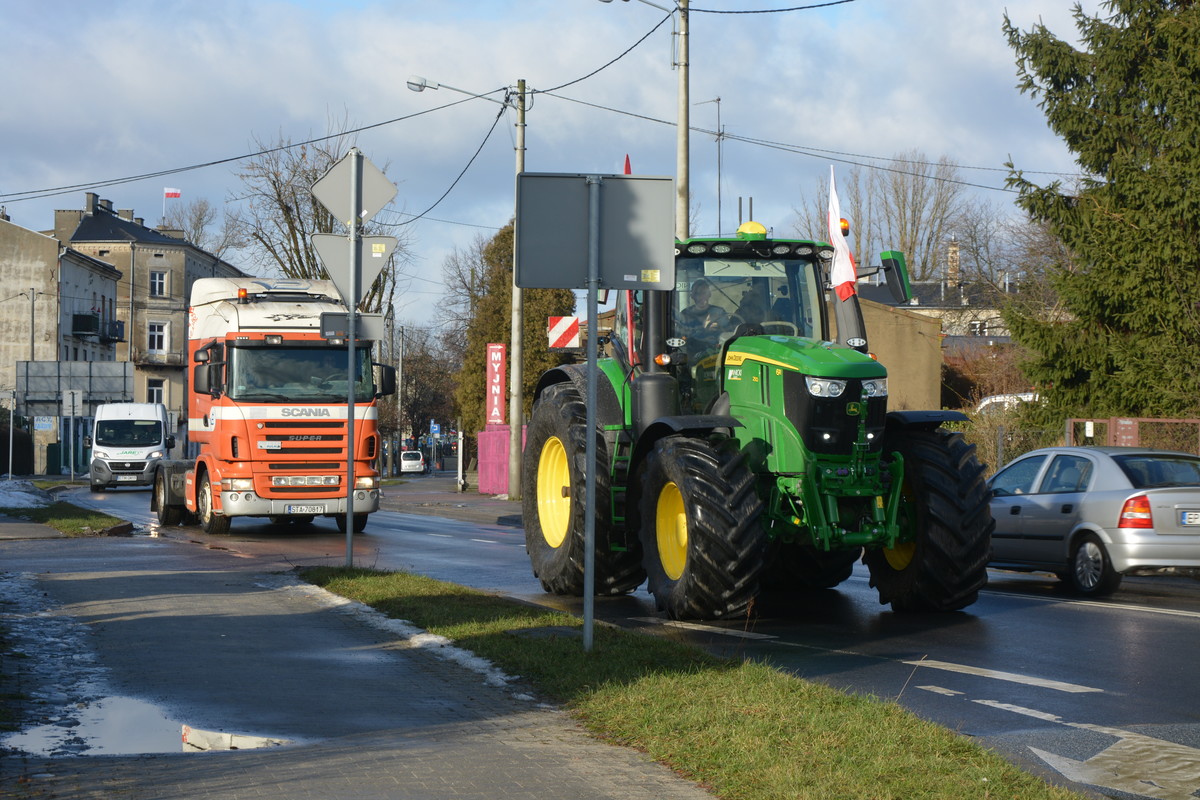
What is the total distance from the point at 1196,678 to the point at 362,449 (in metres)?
14.0

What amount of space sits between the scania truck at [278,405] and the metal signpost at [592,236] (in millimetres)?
10994

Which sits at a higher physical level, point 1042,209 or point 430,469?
point 1042,209

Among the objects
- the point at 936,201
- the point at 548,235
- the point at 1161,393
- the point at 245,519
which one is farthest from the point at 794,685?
the point at 936,201

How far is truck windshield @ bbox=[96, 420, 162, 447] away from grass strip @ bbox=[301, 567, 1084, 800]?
3575 centimetres

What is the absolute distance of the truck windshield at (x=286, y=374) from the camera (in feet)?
64.2

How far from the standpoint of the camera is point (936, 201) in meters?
62.7

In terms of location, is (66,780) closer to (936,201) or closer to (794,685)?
(794,685)

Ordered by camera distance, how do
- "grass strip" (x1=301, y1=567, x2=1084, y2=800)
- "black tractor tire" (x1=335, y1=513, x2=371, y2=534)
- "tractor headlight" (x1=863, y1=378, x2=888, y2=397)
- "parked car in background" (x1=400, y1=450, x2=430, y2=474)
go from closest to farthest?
"grass strip" (x1=301, y1=567, x2=1084, y2=800), "tractor headlight" (x1=863, y1=378, x2=888, y2=397), "black tractor tire" (x1=335, y1=513, x2=371, y2=534), "parked car in background" (x1=400, y1=450, x2=430, y2=474)

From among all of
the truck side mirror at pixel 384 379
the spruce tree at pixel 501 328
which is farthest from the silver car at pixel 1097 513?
the spruce tree at pixel 501 328

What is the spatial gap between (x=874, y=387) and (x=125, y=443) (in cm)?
3626

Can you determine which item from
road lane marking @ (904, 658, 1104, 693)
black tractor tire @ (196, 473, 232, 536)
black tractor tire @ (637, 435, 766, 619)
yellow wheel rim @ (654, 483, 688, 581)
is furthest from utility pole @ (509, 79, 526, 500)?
road lane marking @ (904, 658, 1104, 693)

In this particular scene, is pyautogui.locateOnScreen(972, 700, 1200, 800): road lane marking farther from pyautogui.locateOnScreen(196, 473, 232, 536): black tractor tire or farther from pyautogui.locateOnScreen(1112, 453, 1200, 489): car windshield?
pyautogui.locateOnScreen(196, 473, 232, 536): black tractor tire

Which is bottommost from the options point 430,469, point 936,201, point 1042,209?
point 430,469

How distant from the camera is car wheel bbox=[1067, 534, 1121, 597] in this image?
13.2 m
